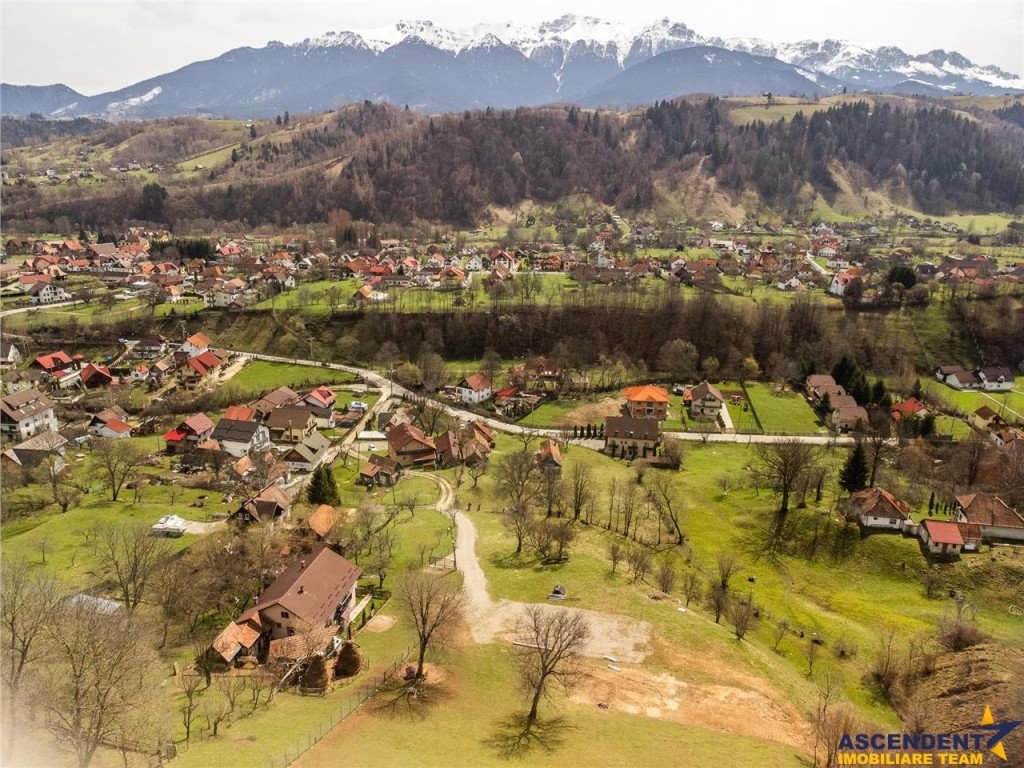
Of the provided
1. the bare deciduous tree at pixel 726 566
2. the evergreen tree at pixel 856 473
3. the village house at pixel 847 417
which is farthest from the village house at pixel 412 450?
the village house at pixel 847 417

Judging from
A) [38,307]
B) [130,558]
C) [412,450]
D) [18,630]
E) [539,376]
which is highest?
[18,630]

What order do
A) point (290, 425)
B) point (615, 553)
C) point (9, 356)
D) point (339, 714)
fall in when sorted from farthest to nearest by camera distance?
point (9, 356) < point (290, 425) < point (615, 553) < point (339, 714)

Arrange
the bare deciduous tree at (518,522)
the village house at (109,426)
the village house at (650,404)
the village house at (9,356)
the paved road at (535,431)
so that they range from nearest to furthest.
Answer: the bare deciduous tree at (518,522) → the village house at (109,426) → the paved road at (535,431) → the village house at (650,404) → the village house at (9,356)

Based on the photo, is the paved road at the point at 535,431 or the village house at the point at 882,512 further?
the paved road at the point at 535,431

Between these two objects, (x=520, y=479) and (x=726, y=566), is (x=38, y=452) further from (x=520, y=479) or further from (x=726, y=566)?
(x=726, y=566)

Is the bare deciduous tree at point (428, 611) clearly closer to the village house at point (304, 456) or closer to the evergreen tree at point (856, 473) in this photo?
the village house at point (304, 456)

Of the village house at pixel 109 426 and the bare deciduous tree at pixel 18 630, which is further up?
the bare deciduous tree at pixel 18 630

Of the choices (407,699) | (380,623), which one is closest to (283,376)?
(380,623)
